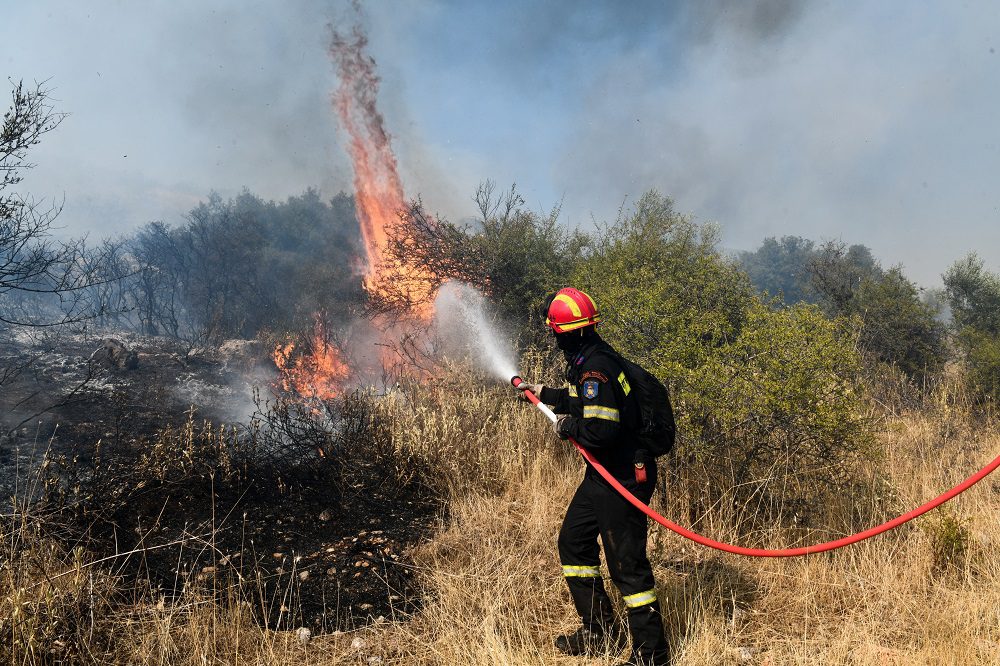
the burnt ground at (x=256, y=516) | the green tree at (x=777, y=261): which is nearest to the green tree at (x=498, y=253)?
the burnt ground at (x=256, y=516)

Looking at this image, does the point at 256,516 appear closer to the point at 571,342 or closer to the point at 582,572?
the point at 582,572

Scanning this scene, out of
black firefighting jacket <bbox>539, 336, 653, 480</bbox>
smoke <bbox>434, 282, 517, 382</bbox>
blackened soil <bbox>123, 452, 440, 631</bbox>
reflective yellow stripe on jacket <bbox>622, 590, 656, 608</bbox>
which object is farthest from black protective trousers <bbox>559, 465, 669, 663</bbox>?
smoke <bbox>434, 282, 517, 382</bbox>

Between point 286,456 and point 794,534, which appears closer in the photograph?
point 794,534

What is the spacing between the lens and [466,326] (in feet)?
37.6

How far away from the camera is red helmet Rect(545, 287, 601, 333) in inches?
132

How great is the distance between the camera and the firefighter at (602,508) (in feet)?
9.97

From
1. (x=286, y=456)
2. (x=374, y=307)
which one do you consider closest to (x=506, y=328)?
(x=374, y=307)

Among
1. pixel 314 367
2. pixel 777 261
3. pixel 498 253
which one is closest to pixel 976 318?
pixel 498 253

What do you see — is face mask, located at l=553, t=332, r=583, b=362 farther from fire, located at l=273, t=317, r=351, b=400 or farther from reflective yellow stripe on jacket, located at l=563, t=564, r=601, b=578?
fire, located at l=273, t=317, r=351, b=400

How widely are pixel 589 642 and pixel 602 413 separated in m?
1.39

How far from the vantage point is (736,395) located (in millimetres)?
4637

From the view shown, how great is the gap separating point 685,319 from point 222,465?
16.3 ft

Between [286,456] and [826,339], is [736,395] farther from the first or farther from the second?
[286,456]

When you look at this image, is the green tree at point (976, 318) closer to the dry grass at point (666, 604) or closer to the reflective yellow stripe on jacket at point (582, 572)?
the dry grass at point (666, 604)
